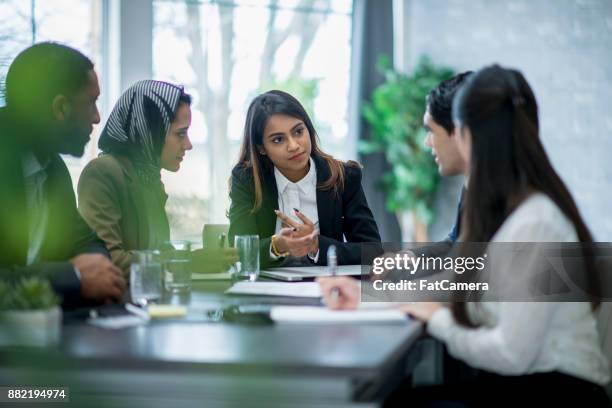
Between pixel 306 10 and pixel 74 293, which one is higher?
pixel 306 10

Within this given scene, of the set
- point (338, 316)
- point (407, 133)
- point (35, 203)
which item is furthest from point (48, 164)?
point (407, 133)

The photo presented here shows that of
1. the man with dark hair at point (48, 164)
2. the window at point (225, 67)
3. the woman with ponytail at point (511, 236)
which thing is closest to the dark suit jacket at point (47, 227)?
the man with dark hair at point (48, 164)

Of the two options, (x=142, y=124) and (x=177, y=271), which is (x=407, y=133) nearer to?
(x=142, y=124)

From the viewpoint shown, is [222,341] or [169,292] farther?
[169,292]

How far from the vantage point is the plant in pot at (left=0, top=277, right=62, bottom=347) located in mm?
1264

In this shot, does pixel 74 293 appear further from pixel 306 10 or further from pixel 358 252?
pixel 306 10

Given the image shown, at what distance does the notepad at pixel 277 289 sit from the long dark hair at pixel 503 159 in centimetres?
50

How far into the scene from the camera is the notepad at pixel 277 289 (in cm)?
187

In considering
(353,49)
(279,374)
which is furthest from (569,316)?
(353,49)

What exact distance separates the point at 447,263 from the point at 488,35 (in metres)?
3.60

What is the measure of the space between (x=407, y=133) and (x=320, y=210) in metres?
2.83

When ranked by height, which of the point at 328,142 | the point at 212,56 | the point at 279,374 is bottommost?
the point at 279,374

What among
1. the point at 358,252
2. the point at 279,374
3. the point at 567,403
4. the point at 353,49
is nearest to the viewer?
the point at 279,374

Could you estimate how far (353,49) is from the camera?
5.73 metres
